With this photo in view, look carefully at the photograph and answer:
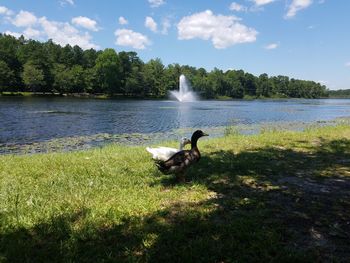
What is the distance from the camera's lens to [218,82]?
559ft

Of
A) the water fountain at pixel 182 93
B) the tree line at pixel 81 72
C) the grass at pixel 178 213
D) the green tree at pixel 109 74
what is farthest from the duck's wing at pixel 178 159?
the water fountain at pixel 182 93

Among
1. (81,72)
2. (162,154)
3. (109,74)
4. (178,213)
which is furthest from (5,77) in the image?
(178,213)

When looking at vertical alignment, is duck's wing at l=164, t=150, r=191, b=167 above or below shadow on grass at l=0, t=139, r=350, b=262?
above

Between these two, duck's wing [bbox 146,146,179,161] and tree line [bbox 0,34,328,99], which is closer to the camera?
duck's wing [bbox 146,146,179,161]

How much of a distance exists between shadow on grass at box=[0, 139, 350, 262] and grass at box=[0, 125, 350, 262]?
0.7 inches

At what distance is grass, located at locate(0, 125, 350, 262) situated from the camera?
16.3 ft

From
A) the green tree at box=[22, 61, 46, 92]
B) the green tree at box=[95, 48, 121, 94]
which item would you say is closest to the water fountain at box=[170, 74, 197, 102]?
the green tree at box=[95, 48, 121, 94]

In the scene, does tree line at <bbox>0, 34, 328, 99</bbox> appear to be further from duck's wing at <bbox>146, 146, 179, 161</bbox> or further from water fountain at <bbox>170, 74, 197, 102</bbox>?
duck's wing at <bbox>146, 146, 179, 161</bbox>

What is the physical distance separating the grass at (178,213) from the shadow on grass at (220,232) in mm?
17

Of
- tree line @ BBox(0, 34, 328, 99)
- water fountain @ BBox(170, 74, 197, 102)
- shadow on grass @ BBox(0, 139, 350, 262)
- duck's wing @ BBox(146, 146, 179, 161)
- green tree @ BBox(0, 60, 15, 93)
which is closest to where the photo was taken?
shadow on grass @ BBox(0, 139, 350, 262)

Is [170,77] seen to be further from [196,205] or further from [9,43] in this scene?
[196,205]

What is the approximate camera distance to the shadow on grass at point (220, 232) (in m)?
4.88

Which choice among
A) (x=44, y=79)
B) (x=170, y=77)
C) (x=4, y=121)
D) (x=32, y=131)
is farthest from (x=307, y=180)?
(x=170, y=77)

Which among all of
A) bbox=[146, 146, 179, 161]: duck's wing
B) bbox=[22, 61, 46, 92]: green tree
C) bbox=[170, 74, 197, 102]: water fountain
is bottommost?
bbox=[170, 74, 197, 102]: water fountain
